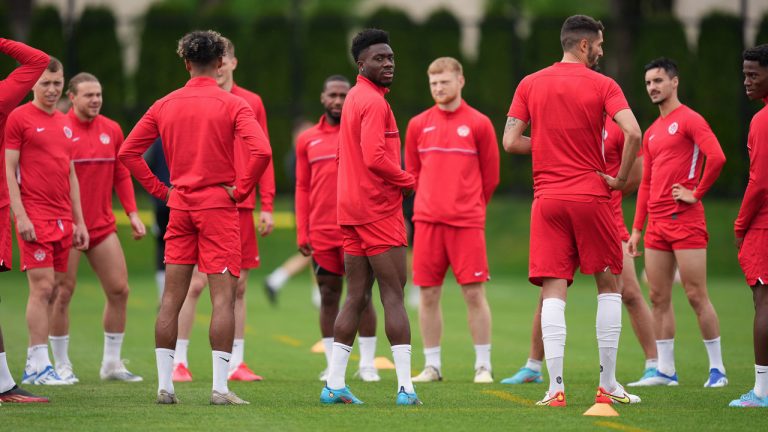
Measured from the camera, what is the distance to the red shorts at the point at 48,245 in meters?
8.98

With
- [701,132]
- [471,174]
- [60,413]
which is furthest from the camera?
[471,174]

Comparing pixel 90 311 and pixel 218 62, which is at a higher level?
pixel 218 62

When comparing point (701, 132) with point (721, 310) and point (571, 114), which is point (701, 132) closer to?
point (571, 114)

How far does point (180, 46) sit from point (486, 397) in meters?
3.24

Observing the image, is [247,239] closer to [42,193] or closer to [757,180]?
[42,193]

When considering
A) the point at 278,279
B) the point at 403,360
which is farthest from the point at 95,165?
the point at 278,279

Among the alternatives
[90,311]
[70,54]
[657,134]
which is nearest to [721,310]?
[657,134]

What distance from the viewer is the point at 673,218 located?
30.4 ft

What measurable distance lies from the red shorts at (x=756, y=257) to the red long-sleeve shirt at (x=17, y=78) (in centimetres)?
487

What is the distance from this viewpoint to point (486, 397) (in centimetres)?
843

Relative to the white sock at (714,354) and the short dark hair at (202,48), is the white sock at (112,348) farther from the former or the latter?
the white sock at (714,354)

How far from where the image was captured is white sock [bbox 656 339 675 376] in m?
9.37

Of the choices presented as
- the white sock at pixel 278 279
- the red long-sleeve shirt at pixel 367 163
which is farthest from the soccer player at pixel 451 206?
the white sock at pixel 278 279

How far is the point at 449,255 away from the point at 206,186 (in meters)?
2.78
